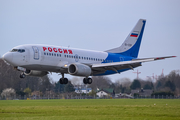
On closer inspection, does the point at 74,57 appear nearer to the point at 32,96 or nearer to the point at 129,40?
the point at 129,40

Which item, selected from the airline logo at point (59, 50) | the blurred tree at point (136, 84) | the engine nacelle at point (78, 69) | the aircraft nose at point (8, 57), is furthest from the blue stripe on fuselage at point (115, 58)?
the blurred tree at point (136, 84)

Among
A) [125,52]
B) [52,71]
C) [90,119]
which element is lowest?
[90,119]

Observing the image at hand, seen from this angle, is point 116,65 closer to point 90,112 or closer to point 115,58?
point 115,58

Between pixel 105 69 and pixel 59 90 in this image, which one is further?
pixel 59 90

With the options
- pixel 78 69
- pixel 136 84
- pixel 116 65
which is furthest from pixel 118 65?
pixel 136 84

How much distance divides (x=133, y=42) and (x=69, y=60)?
14.9 meters

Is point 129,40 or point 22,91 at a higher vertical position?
point 129,40

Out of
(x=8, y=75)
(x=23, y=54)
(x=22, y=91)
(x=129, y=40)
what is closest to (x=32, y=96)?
(x=22, y=91)

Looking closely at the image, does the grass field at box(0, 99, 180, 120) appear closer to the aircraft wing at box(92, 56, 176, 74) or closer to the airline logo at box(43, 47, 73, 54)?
the airline logo at box(43, 47, 73, 54)

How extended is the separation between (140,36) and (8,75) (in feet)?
95.0

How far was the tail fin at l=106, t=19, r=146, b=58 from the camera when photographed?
177 ft

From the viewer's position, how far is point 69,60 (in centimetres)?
4450

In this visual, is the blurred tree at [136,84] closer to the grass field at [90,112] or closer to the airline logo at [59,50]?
the airline logo at [59,50]

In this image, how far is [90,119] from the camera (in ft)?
88.8
